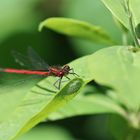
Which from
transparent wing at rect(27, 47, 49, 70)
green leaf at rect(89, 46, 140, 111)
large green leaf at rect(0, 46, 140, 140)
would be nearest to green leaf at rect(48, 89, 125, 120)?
transparent wing at rect(27, 47, 49, 70)

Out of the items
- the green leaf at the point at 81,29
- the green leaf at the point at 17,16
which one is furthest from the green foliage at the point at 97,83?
the green leaf at the point at 17,16

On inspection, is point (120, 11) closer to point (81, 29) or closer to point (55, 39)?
point (81, 29)

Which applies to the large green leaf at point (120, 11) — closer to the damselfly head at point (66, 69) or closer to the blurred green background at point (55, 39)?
the damselfly head at point (66, 69)

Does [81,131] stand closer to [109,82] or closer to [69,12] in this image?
[69,12]

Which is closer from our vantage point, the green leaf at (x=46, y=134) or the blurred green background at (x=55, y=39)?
the green leaf at (x=46, y=134)

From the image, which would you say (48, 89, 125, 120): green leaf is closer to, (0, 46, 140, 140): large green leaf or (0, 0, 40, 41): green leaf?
(0, 46, 140, 140): large green leaf

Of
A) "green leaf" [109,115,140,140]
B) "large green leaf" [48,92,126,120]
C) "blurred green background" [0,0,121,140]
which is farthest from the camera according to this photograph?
"blurred green background" [0,0,121,140]
